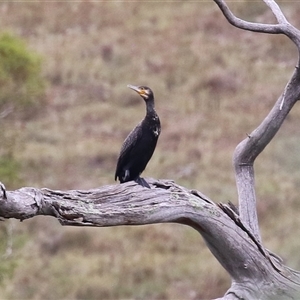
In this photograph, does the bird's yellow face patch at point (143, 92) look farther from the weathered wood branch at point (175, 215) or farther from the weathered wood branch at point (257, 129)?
the weathered wood branch at point (175, 215)

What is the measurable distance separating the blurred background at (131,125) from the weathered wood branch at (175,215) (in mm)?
5587

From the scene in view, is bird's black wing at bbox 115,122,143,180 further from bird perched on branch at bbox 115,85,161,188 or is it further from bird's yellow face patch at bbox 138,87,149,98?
bird's yellow face patch at bbox 138,87,149,98

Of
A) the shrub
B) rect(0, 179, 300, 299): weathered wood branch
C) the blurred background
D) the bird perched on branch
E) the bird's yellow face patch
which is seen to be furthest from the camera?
the blurred background

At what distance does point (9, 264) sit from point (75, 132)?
8123 mm

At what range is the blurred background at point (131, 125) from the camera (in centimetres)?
1242

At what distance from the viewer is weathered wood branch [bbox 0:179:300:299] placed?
4.02m

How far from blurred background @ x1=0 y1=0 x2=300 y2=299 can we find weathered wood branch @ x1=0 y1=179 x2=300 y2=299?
5.59 meters

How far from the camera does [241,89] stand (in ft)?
70.0

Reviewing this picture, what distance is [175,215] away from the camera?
182 inches

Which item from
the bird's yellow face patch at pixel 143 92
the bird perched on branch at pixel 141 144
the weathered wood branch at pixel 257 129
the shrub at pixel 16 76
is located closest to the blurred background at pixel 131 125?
the shrub at pixel 16 76

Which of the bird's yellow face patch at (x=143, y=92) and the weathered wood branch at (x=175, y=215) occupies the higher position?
the bird's yellow face patch at (x=143, y=92)

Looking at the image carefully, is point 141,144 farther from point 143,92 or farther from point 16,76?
point 16,76

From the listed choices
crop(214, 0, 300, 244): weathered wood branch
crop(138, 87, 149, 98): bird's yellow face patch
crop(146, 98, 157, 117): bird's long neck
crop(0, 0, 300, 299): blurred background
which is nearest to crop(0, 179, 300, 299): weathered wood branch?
crop(214, 0, 300, 244): weathered wood branch

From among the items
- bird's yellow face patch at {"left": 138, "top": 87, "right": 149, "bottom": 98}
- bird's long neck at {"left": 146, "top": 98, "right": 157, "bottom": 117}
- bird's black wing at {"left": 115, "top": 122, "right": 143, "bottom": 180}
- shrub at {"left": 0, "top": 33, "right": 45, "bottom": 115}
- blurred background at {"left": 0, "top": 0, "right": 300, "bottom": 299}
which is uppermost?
bird's yellow face patch at {"left": 138, "top": 87, "right": 149, "bottom": 98}
